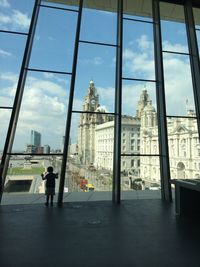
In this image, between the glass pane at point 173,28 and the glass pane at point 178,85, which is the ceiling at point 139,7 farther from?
the glass pane at point 178,85

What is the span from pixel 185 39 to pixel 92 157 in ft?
15.9

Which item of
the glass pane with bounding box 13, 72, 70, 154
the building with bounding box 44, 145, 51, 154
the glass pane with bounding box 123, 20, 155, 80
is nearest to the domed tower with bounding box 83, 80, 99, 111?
the glass pane with bounding box 13, 72, 70, 154

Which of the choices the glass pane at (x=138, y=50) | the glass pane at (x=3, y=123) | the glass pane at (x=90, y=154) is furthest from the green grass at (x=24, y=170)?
the glass pane at (x=138, y=50)

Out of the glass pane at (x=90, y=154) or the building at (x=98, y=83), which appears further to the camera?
the glass pane at (x=90, y=154)

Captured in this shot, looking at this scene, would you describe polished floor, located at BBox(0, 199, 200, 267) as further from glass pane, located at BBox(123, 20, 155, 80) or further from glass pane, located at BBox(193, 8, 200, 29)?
glass pane, located at BBox(193, 8, 200, 29)

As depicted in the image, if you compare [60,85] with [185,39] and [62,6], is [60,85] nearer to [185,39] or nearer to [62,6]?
[62,6]

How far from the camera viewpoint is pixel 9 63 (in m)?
5.20

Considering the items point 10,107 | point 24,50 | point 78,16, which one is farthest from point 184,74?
point 10,107

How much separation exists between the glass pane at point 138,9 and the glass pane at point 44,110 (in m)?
3.18

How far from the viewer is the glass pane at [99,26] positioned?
5.95 m

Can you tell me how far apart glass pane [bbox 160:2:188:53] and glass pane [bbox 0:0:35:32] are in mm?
4082

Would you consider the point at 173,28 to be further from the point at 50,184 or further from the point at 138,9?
the point at 50,184

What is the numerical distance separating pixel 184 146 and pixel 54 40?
4765mm

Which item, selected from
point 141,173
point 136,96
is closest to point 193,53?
point 136,96
